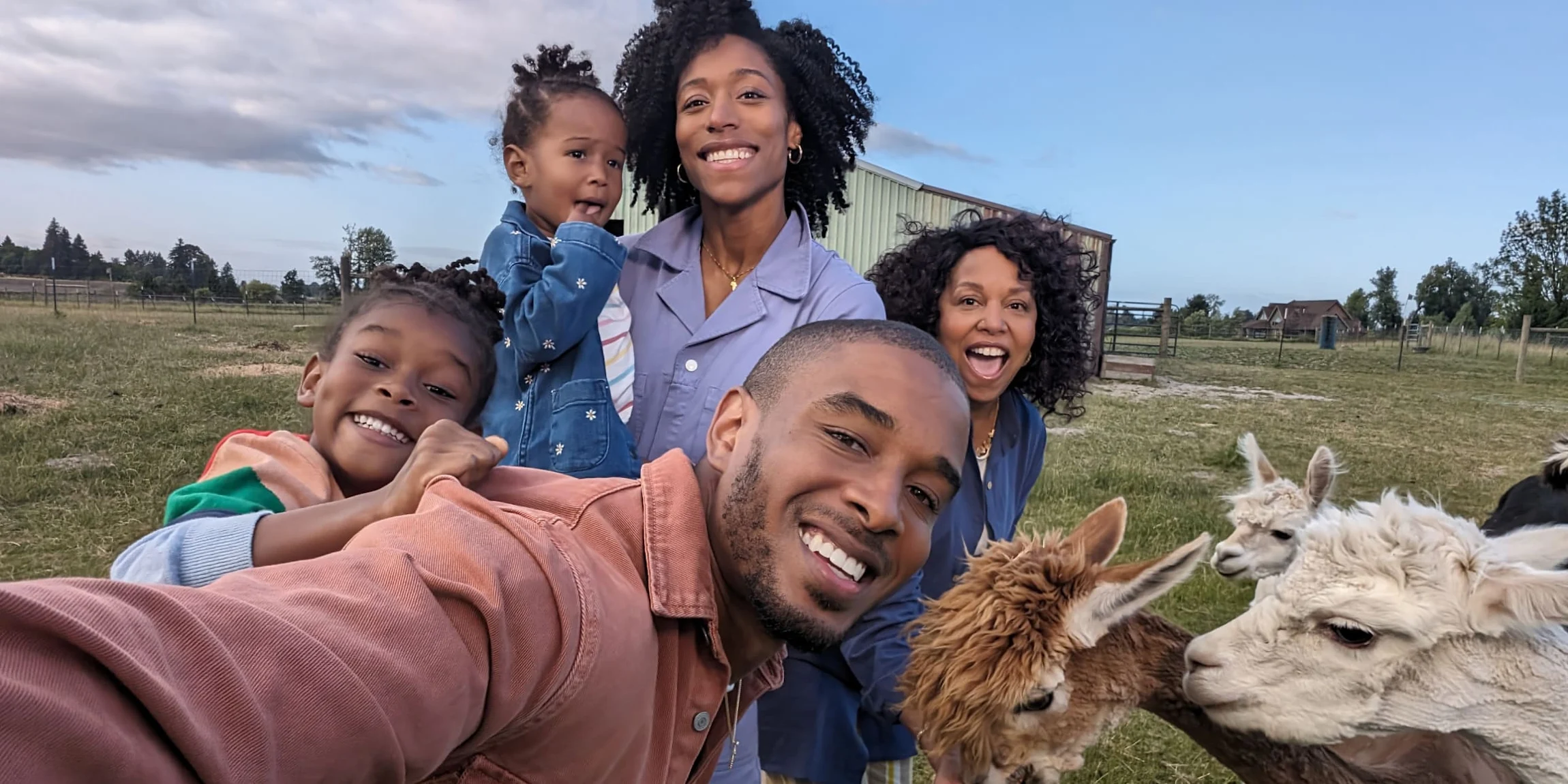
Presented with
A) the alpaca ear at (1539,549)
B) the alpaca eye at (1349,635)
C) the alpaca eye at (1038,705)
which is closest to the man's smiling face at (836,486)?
the alpaca eye at (1038,705)

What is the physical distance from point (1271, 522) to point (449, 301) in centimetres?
500

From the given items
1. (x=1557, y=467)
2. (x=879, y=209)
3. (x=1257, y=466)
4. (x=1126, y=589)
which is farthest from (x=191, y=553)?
(x=879, y=209)

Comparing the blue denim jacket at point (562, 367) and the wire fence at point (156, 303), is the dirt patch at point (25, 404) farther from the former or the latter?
the wire fence at point (156, 303)

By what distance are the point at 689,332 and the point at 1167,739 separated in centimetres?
357

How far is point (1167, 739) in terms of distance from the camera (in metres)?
4.51

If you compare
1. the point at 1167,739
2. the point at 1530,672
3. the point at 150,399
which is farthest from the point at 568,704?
the point at 150,399

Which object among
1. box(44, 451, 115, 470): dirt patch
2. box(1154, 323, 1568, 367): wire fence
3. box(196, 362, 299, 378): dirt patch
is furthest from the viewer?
box(1154, 323, 1568, 367): wire fence

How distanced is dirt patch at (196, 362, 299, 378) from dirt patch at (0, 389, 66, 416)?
10.1ft

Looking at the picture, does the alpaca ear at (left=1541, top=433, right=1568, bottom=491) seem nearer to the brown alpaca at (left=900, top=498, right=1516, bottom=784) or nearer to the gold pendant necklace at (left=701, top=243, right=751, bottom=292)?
the brown alpaca at (left=900, top=498, right=1516, bottom=784)

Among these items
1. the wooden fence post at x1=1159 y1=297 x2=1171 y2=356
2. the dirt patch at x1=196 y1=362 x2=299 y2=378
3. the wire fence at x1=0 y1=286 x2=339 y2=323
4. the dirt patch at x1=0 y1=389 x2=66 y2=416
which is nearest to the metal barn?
the wooden fence post at x1=1159 y1=297 x2=1171 y2=356

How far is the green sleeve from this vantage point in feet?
6.27

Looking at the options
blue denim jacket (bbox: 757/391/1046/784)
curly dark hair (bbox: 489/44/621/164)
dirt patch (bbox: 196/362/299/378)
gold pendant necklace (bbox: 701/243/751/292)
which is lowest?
dirt patch (bbox: 196/362/299/378)

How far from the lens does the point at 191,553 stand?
5.59 feet

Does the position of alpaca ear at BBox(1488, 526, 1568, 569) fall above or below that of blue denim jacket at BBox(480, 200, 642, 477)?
below
